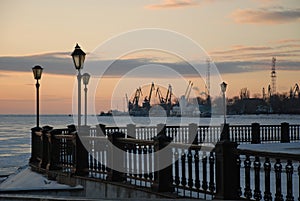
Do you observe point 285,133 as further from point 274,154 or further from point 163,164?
point 274,154

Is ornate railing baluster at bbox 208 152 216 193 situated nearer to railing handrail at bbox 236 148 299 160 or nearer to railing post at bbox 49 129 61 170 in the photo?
railing handrail at bbox 236 148 299 160

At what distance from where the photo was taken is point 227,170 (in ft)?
33.9

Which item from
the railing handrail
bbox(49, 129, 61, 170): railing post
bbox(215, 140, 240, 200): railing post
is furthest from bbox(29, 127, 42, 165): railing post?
the railing handrail

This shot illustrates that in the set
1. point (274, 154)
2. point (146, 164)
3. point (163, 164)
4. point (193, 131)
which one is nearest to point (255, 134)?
→ point (193, 131)

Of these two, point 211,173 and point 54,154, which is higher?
point 211,173

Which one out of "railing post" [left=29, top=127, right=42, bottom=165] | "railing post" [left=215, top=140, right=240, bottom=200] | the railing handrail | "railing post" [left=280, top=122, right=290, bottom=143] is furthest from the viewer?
"railing post" [left=280, top=122, right=290, bottom=143]

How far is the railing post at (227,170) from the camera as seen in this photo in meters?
10.3

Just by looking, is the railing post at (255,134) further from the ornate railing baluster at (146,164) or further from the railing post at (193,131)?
the ornate railing baluster at (146,164)

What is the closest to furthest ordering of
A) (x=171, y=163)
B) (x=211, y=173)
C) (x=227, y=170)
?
(x=227, y=170)
(x=211, y=173)
(x=171, y=163)

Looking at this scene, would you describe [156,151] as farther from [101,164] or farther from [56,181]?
[56,181]

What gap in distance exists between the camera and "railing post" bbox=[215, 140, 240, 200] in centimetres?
1028

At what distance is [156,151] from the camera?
12.6 m

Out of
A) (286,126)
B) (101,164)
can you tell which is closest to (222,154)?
(101,164)

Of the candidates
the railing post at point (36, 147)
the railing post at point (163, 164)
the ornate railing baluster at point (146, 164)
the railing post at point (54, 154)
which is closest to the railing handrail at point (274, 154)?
the railing post at point (163, 164)
